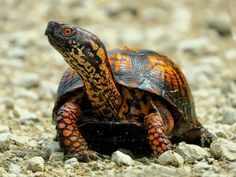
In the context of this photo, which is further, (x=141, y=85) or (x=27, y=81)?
(x=27, y=81)

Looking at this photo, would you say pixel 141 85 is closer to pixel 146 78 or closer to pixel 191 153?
pixel 146 78

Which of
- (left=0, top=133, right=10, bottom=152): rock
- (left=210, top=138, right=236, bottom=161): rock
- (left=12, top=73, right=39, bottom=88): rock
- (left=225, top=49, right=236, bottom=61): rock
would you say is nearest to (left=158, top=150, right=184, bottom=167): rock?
(left=210, top=138, right=236, bottom=161): rock

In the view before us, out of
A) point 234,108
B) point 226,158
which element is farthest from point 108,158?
point 234,108

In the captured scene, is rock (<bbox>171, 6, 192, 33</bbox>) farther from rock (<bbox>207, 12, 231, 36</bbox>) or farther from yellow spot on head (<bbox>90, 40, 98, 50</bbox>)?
yellow spot on head (<bbox>90, 40, 98, 50</bbox>)

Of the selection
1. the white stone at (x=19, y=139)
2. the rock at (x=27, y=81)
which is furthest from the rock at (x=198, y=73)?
the white stone at (x=19, y=139)

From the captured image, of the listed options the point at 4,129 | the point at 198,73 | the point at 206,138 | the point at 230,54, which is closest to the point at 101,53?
the point at 206,138

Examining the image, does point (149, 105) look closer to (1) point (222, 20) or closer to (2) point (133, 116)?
(2) point (133, 116)
